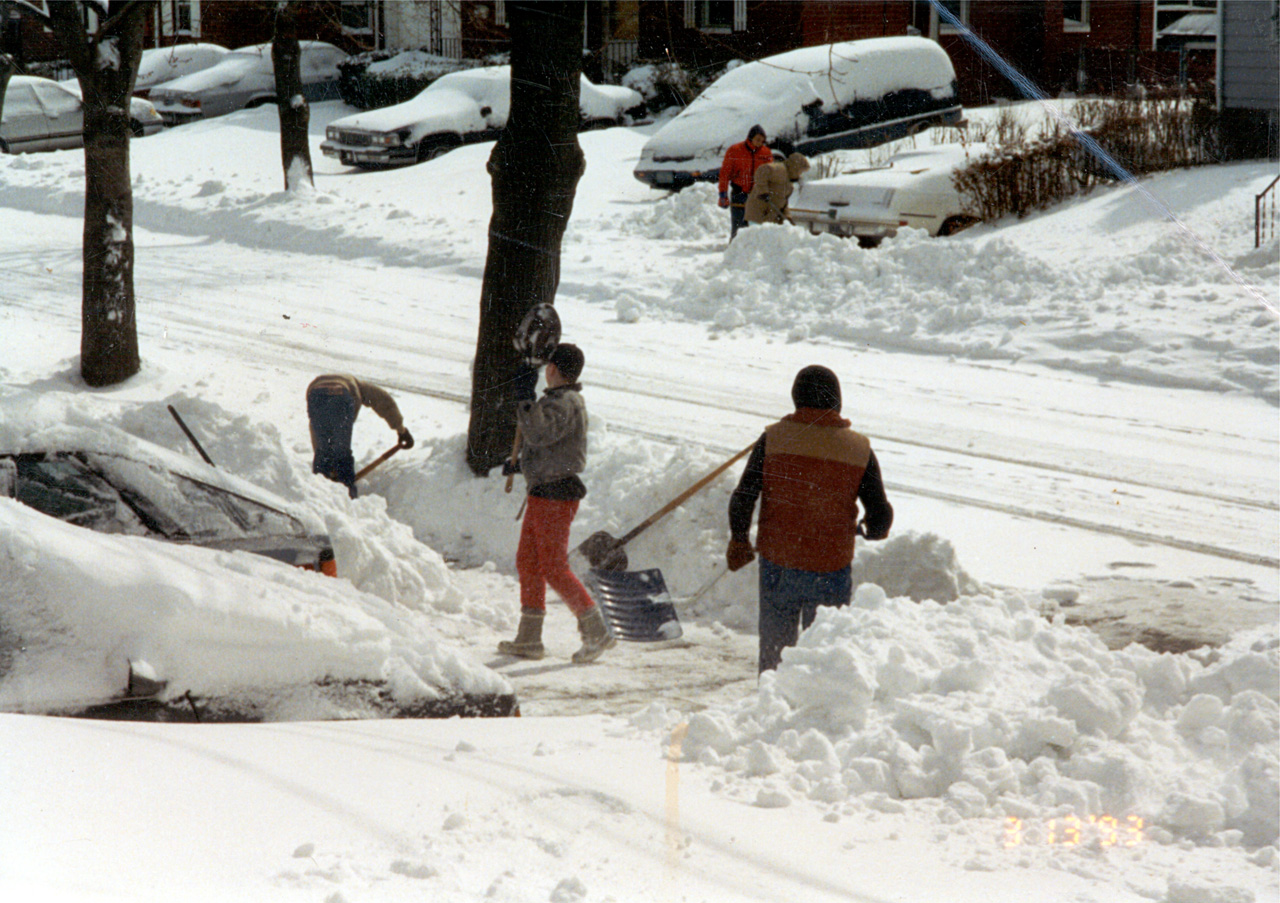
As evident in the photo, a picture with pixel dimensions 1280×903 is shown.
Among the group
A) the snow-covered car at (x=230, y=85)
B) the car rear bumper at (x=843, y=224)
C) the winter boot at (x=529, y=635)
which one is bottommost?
the winter boot at (x=529, y=635)

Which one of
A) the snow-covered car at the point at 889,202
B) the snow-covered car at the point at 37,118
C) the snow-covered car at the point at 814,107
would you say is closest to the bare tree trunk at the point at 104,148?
the snow-covered car at the point at 37,118

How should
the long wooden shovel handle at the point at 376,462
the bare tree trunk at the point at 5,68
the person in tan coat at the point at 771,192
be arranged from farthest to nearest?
1. the person in tan coat at the point at 771,192
2. the bare tree trunk at the point at 5,68
3. the long wooden shovel handle at the point at 376,462

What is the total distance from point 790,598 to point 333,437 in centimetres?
360

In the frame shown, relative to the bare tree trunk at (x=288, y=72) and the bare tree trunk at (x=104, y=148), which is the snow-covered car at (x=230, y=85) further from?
the bare tree trunk at (x=104, y=148)

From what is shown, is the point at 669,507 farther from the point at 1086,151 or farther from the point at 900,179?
the point at 1086,151

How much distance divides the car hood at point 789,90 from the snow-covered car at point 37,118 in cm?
777

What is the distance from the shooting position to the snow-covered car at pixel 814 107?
17.0m

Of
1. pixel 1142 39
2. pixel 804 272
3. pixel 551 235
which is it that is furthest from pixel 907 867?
pixel 1142 39

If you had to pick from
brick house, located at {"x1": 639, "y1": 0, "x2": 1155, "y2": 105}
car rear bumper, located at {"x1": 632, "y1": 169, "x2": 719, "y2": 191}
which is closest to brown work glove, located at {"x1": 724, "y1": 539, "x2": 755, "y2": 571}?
brick house, located at {"x1": 639, "y1": 0, "x2": 1155, "y2": 105}

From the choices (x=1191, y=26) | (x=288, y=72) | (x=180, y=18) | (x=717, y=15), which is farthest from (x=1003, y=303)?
(x=1191, y=26)

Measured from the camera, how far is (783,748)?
150 inches

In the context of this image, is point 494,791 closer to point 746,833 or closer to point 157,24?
point 746,833

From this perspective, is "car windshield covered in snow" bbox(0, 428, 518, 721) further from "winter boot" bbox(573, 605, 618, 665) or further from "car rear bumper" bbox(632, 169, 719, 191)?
"car rear bumper" bbox(632, 169, 719, 191)

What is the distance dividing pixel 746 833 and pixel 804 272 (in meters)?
9.81
